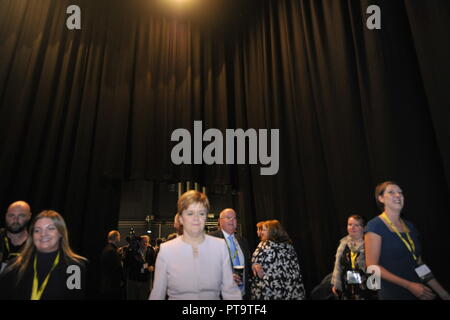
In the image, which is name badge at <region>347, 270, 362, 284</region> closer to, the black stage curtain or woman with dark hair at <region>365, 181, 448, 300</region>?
woman with dark hair at <region>365, 181, 448, 300</region>

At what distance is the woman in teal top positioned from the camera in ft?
6.88

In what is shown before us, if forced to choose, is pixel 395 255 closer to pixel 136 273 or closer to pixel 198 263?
pixel 198 263

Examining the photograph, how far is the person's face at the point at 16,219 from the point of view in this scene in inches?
128

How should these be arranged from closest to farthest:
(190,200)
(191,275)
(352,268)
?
(191,275) → (190,200) → (352,268)

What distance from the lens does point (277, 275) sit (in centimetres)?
324

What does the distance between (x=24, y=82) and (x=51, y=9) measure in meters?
2.00

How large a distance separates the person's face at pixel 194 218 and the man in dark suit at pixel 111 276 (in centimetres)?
324

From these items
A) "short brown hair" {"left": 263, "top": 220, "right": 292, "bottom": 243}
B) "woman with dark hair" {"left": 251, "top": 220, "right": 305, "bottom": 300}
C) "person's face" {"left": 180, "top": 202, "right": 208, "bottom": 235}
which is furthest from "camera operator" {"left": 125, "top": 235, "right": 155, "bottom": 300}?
"person's face" {"left": 180, "top": 202, "right": 208, "bottom": 235}

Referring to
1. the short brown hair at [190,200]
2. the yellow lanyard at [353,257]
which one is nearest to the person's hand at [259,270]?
Result: the yellow lanyard at [353,257]

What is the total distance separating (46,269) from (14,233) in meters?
1.64

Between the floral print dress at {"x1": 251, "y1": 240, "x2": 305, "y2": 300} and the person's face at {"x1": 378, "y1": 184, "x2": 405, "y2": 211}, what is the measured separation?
1363mm

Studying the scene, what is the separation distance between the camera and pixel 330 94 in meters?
4.55

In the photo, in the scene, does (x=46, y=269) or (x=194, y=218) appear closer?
(x=194, y=218)

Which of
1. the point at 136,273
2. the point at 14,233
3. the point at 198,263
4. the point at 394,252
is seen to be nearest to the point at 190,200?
the point at 198,263
